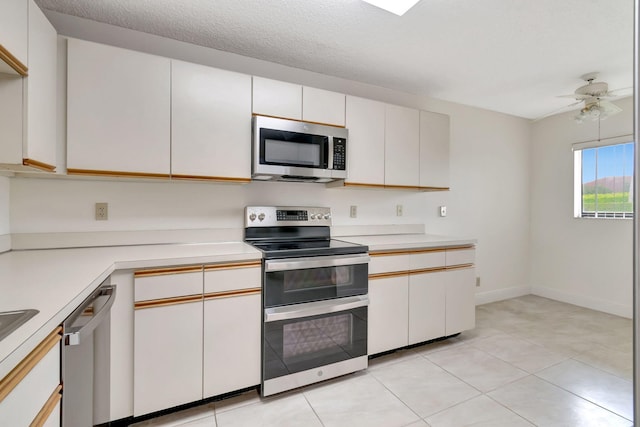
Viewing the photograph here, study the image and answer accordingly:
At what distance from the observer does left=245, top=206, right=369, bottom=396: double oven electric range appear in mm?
1837

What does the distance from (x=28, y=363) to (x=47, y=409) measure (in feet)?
0.67

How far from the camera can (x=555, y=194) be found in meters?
3.88

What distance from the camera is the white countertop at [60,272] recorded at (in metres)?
0.73

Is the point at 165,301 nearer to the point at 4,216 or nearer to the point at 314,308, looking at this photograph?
the point at 314,308

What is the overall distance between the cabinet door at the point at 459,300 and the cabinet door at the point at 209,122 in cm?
191

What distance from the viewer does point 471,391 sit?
1966 mm

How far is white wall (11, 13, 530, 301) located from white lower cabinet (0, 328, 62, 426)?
4.23 ft

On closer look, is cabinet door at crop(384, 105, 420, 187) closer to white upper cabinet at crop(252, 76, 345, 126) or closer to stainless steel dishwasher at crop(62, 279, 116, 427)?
white upper cabinet at crop(252, 76, 345, 126)

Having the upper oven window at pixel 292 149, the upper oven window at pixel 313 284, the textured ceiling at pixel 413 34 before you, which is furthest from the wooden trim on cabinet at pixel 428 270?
the textured ceiling at pixel 413 34

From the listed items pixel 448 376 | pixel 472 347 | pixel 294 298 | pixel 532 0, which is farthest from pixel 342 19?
pixel 472 347

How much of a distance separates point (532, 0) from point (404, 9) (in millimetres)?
729

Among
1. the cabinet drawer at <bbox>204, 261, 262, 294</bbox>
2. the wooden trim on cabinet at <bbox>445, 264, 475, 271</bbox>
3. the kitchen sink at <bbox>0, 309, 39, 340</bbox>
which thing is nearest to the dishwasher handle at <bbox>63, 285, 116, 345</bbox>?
the kitchen sink at <bbox>0, 309, 39, 340</bbox>

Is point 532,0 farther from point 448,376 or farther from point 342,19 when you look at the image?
point 448,376

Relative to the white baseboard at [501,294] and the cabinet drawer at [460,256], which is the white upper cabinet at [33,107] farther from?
the white baseboard at [501,294]
